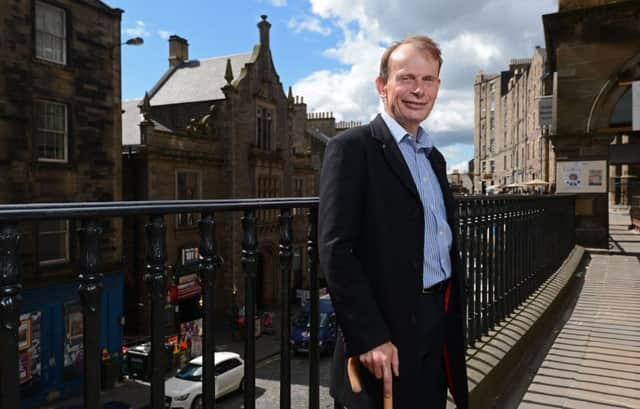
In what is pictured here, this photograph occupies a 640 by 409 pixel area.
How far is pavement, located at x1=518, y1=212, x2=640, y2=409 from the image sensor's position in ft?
11.6

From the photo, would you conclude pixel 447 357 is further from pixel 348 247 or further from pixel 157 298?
pixel 157 298

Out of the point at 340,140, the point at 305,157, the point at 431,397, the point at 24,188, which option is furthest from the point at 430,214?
the point at 305,157

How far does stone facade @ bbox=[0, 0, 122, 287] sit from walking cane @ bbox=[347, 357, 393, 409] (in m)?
14.6

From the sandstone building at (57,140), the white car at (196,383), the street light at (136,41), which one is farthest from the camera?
the street light at (136,41)

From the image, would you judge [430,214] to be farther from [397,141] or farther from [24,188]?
[24,188]

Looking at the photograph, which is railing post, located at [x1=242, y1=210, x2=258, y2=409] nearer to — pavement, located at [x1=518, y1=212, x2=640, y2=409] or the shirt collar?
the shirt collar

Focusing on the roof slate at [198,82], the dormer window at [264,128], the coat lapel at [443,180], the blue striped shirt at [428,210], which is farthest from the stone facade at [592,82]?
the roof slate at [198,82]

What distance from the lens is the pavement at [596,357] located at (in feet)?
11.6

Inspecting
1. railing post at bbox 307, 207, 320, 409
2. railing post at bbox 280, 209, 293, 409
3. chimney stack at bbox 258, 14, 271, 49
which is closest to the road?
railing post at bbox 307, 207, 320, 409

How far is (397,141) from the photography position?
79.0 inches

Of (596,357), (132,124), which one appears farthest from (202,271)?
(132,124)

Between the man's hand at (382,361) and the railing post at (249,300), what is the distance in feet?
1.79

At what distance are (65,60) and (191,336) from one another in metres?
10.6

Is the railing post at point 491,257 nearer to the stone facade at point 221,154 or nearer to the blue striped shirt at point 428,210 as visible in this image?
the blue striped shirt at point 428,210
